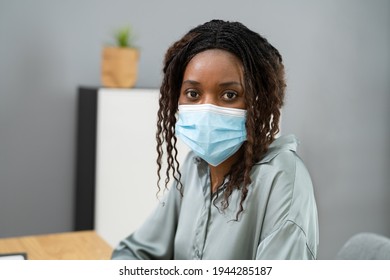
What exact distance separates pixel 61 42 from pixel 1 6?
19 centimetres

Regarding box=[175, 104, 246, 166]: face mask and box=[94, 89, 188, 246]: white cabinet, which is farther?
box=[94, 89, 188, 246]: white cabinet

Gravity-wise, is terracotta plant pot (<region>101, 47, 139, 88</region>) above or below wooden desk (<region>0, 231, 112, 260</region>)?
above

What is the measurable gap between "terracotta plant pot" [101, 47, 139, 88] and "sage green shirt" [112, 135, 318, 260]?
2.90 feet

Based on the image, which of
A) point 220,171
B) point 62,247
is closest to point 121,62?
point 62,247

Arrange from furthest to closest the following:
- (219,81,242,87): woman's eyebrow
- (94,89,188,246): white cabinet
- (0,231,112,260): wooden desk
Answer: (94,89,188,246): white cabinet
(0,231,112,260): wooden desk
(219,81,242,87): woman's eyebrow

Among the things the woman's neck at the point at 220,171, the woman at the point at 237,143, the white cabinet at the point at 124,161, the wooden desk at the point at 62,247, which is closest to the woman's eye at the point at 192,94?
the woman at the point at 237,143

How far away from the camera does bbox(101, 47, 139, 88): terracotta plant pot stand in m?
1.65

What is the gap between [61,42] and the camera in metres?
1.71

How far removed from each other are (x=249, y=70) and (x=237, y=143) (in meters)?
0.11

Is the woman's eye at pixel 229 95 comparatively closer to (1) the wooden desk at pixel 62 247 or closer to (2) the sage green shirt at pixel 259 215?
(2) the sage green shirt at pixel 259 215

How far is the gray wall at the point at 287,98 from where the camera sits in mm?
668

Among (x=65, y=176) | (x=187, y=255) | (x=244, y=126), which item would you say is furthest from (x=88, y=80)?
(x=244, y=126)

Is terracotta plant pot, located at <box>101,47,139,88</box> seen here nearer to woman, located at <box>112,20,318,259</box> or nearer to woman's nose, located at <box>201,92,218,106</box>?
woman, located at <box>112,20,318,259</box>

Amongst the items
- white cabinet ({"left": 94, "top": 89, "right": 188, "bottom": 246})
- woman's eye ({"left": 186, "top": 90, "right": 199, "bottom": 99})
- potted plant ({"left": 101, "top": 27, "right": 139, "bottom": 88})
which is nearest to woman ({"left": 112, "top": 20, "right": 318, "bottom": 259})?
woman's eye ({"left": 186, "top": 90, "right": 199, "bottom": 99})
